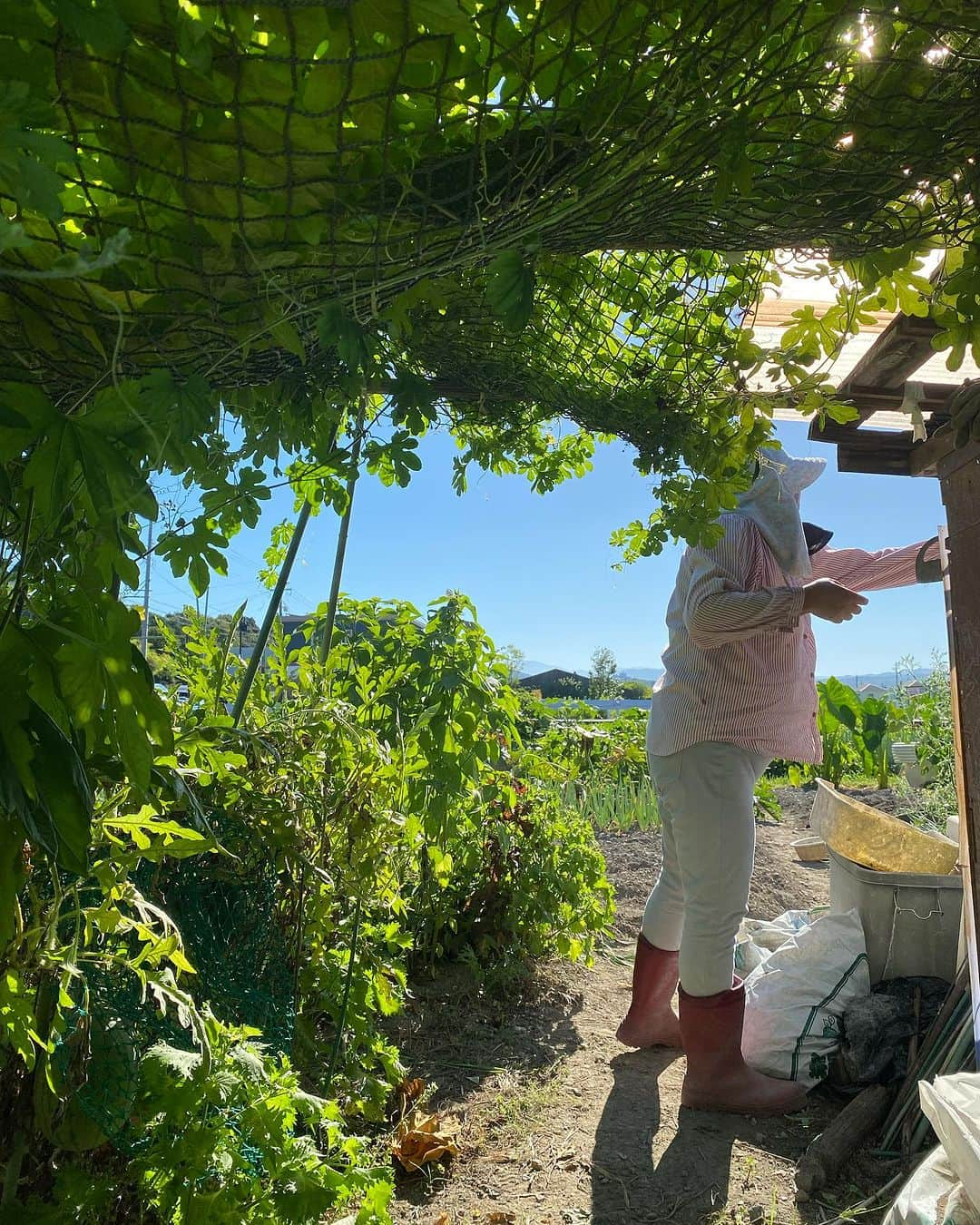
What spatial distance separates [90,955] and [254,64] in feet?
3.68

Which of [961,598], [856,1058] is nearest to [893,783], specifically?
[856,1058]

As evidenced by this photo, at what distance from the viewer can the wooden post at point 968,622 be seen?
5.91 ft

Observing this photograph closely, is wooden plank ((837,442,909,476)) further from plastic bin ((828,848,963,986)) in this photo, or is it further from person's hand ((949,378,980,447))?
plastic bin ((828,848,963,986))

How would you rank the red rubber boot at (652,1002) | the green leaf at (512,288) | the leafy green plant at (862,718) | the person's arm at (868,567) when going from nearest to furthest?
the green leaf at (512,288)
the red rubber boot at (652,1002)
the person's arm at (868,567)
the leafy green plant at (862,718)

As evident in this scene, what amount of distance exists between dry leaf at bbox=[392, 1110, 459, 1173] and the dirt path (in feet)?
0.14

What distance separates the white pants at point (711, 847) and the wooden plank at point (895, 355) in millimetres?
1097

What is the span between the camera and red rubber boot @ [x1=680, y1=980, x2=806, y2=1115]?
7.92ft

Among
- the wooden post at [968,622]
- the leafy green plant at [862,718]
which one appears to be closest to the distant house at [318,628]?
the wooden post at [968,622]

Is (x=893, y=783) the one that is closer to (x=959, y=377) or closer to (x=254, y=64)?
(x=959, y=377)

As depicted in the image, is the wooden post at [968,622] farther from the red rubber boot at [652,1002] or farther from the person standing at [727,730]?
the red rubber boot at [652,1002]

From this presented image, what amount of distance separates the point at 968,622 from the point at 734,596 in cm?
73

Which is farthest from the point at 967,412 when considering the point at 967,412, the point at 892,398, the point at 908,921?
the point at 908,921

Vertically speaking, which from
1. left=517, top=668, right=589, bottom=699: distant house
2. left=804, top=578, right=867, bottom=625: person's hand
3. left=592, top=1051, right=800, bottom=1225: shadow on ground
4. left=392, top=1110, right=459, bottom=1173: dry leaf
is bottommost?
left=592, top=1051, right=800, bottom=1225: shadow on ground

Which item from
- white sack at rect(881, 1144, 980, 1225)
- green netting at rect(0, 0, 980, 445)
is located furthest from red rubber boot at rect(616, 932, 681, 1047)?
green netting at rect(0, 0, 980, 445)
